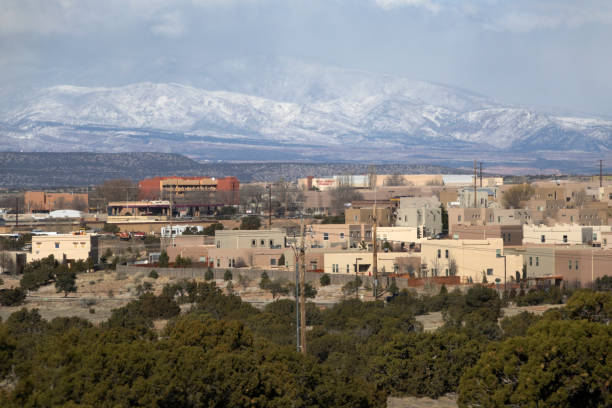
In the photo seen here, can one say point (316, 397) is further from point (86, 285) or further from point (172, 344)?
point (86, 285)

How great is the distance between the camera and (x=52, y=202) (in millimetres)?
97625

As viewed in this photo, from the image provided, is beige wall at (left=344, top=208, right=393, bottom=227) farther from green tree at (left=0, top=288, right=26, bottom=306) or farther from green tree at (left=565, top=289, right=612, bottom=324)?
green tree at (left=565, top=289, right=612, bottom=324)

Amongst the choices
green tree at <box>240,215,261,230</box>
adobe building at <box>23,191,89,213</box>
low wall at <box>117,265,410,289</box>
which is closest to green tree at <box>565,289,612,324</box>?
low wall at <box>117,265,410,289</box>

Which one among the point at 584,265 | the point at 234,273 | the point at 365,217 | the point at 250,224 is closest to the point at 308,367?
the point at 584,265

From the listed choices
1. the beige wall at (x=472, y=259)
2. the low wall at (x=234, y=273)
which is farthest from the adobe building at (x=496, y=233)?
the low wall at (x=234, y=273)

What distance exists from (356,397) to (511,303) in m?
15.4

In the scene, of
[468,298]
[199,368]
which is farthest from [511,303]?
[199,368]

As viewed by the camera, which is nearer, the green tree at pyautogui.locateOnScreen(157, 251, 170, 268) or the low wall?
the low wall

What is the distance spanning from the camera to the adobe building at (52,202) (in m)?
95.4

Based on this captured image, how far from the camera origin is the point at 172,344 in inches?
743

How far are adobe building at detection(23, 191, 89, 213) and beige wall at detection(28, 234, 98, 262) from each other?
4930cm

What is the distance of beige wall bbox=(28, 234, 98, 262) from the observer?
45.4 metres

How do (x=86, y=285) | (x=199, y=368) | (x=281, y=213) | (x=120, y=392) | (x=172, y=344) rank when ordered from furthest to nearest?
(x=281, y=213) < (x=86, y=285) < (x=172, y=344) < (x=199, y=368) < (x=120, y=392)

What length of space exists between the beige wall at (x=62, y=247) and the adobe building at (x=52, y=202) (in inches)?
1941
